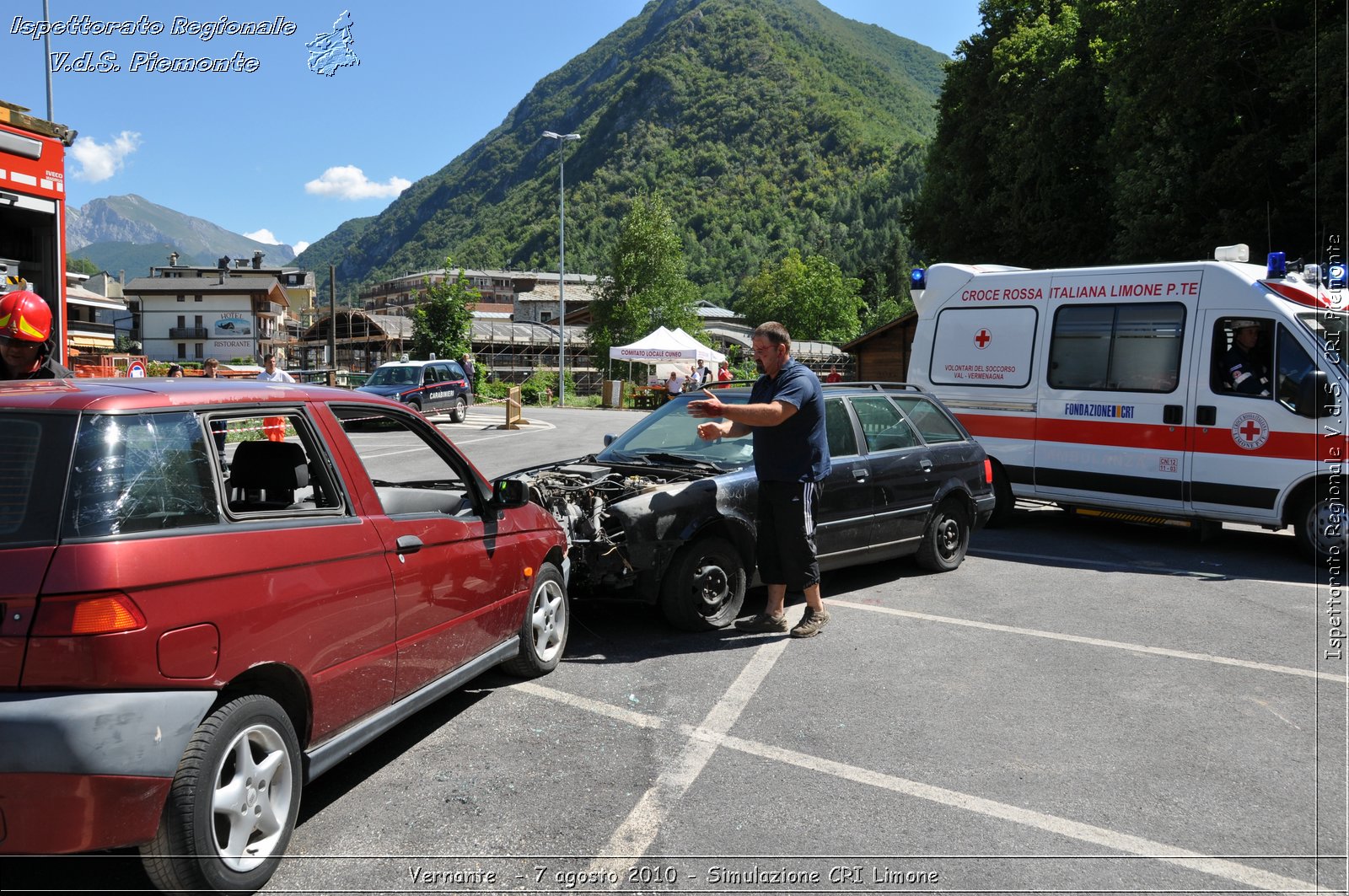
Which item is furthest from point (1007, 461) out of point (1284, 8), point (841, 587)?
point (1284, 8)

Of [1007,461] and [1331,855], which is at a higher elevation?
[1007,461]

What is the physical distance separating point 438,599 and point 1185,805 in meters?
3.16

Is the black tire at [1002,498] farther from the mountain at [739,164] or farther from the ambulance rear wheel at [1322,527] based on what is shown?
the mountain at [739,164]

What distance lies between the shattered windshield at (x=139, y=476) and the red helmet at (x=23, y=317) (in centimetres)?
262

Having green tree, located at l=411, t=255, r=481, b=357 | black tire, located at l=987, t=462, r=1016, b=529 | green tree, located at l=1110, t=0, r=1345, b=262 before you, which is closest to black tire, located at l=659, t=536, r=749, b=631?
black tire, located at l=987, t=462, r=1016, b=529

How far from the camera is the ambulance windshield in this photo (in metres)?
8.25

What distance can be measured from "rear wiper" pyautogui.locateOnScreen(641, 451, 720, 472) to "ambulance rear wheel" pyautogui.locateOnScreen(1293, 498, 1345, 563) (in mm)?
5827

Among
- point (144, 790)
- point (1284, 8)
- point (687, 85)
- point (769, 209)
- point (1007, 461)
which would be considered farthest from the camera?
point (687, 85)

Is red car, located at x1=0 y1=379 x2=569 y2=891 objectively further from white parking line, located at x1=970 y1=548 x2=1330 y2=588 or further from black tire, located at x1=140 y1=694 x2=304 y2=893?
white parking line, located at x1=970 y1=548 x2=1330 y2=588

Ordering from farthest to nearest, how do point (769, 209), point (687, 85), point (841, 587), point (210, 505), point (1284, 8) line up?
point (687, 85) < point (769, 209) < point (1284, 8) < point (841, 587) < point (210, 505)

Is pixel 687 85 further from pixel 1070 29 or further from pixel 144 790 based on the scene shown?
pixel 144 790

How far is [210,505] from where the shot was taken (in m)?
3.00

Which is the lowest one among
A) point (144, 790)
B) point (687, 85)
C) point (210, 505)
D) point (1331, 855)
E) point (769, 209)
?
point (1331, 855)

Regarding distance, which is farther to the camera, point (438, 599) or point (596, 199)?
point (596, 199)
